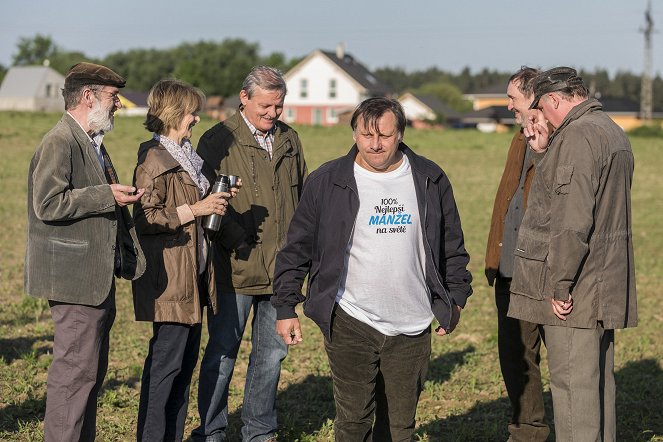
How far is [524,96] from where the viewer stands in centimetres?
548

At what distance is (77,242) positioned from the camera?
15.0 feet

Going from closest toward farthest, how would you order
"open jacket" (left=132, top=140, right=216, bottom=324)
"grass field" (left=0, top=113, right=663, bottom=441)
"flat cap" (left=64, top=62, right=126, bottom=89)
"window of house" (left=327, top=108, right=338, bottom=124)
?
"flat cap" (left=64, top=62, right=126, bottom=89) < "open jacket" (left=132, top=140, right=216, bottom=324) < "grass field" (left=0, top=113, right=663, bottom=441) < "window of house" (left=327, top=108, right=338, bottom=124)

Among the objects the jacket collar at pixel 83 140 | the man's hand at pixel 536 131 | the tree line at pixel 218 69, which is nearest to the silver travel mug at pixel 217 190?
the jacket collar at pixel 83 140

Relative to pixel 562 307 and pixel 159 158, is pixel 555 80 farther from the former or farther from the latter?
pixel 159 158

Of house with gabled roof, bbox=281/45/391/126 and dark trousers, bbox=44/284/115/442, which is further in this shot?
house with gabled roof, bbox=281/45/391/126

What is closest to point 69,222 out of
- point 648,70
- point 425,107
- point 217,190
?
point 217,190

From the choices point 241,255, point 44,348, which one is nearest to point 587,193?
point 241,255

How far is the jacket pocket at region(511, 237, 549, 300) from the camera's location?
470 cm

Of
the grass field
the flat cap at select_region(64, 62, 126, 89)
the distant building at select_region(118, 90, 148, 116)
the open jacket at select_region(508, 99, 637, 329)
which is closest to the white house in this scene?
Result: the distant building at select_region(118, 90, 148, 116)

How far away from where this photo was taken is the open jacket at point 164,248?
5051mm

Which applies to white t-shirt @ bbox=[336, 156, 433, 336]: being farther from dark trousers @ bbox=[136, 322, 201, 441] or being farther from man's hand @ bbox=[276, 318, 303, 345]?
dark trousers @ bbox=[136, 322, 201, 441]

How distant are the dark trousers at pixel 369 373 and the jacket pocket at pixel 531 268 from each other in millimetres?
568

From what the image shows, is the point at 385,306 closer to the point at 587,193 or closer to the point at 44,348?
the point at 587,193

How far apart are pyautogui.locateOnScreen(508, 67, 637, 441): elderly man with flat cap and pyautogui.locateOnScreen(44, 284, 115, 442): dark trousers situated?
2.14m
